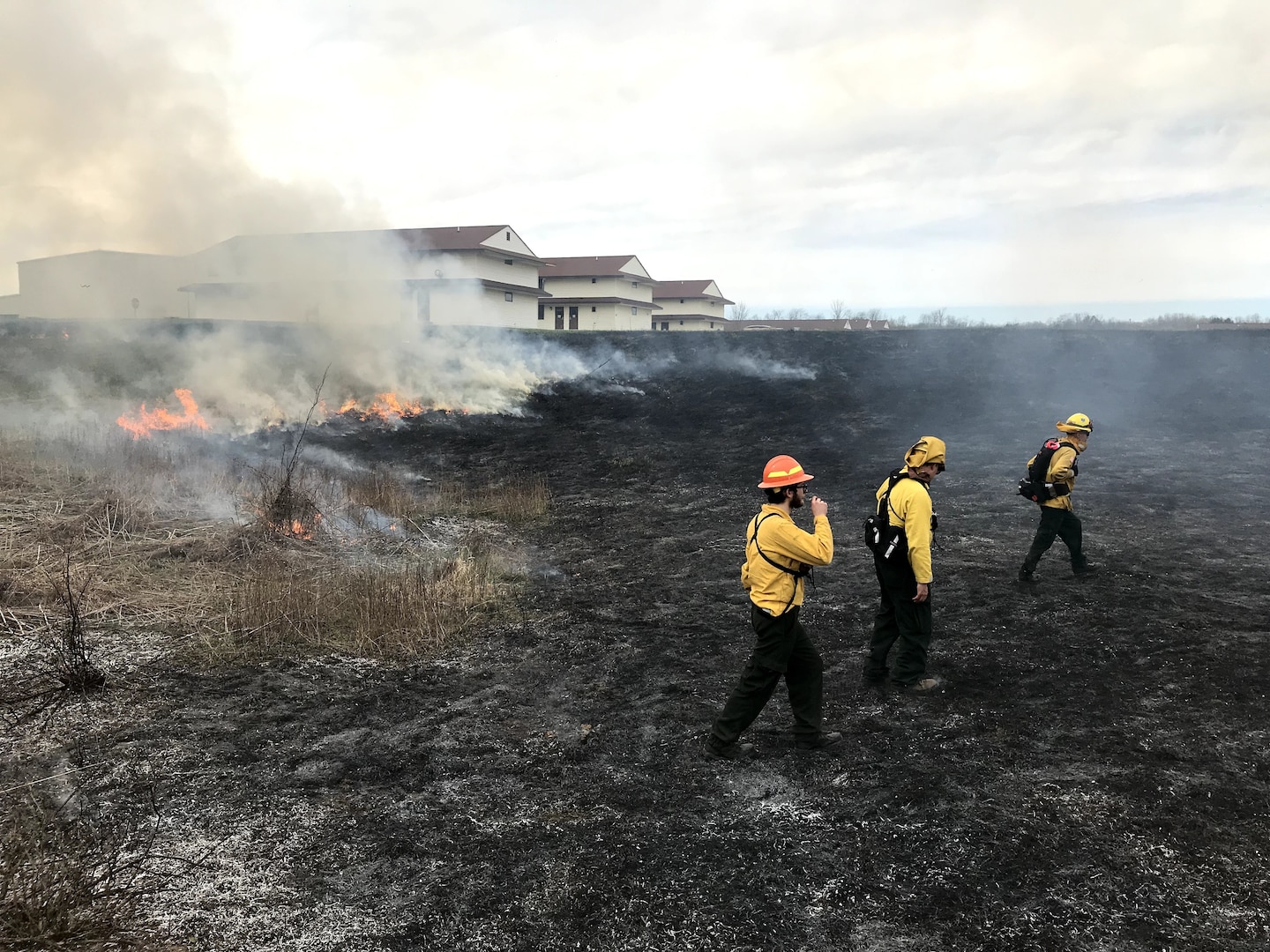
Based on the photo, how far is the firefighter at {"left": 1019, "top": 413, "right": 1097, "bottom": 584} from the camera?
7.40 m

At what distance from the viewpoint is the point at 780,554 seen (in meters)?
4.34

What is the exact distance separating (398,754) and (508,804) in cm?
97

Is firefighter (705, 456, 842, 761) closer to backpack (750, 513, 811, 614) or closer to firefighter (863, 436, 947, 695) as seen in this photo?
backpack (750, 513, 811, 614)

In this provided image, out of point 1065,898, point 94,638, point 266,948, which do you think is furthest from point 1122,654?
point 94,638

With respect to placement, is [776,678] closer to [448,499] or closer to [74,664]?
[74,664]

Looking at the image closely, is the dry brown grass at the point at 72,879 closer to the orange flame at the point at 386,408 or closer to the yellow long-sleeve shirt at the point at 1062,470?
the yellow long-sleeve shirt at the point at 1062,470

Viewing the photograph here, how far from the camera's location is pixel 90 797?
423cm

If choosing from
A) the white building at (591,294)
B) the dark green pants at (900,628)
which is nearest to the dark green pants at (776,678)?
the dark green pants at (900,628)

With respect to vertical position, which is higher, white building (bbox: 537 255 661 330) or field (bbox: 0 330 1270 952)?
white building (bbox: 537 255 661 330)

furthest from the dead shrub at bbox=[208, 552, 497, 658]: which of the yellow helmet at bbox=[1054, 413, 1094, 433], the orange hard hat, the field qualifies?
the yellow helmet at bbox=[1054, 413, 1094, 433]

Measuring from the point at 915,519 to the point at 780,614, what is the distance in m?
1.39

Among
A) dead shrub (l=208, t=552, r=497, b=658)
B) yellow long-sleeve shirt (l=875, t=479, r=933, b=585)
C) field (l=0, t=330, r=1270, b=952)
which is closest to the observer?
field (l=0, t=330, r=1270, b=952)

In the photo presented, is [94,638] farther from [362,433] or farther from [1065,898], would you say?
[362,433]

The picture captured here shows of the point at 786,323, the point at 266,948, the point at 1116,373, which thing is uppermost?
the point at 786,323
